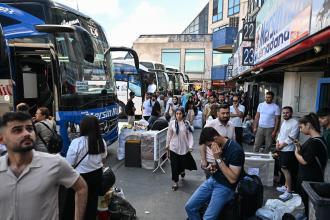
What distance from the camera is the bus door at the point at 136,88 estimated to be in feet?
63.5

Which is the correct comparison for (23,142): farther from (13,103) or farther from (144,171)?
(144,171)

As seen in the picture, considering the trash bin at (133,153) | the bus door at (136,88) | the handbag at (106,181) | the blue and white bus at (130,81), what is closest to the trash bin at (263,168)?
the trash bin at (133,153)

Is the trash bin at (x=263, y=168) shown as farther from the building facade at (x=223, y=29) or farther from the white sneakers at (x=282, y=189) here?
the building facade at (x=223, y=29)

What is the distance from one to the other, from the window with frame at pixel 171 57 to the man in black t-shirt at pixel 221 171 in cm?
4517

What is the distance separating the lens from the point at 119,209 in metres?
4.94

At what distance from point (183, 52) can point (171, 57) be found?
194 cm

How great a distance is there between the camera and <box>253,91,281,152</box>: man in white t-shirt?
A: 7.93 metres

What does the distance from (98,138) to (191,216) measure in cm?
159

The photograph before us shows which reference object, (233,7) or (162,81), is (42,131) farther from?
(233,7)

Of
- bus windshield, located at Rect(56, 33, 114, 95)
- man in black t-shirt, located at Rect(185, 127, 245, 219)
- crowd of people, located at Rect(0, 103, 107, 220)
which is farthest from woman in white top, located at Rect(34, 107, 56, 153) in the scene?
crowd of people, located at Rect(0, 103, 107, 220)

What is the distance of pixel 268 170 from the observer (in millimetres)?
6906

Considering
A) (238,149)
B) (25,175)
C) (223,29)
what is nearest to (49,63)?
(238,149)

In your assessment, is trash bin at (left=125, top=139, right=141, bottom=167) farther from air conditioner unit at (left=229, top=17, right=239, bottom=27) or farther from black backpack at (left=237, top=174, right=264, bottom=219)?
air conditioner unit at (left=229, top=17, right=239, bottom=27)

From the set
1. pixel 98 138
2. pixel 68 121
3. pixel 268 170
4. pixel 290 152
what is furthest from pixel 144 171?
pixel 98 138
